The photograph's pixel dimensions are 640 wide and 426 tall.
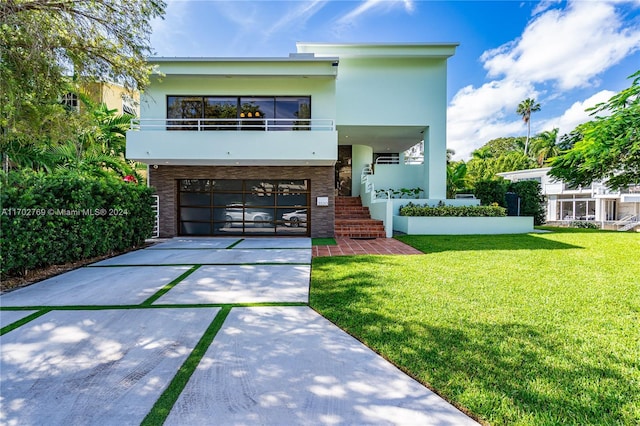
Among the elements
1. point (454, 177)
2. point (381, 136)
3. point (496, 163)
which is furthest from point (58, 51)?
point (496, 163)

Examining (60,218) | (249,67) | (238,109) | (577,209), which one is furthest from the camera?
(577,209)

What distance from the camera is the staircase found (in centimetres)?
1330

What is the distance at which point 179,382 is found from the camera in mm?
2854

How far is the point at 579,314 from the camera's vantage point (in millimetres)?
4344

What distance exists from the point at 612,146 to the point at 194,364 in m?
13.0

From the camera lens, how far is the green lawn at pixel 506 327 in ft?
8.34

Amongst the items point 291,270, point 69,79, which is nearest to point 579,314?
point 291,270

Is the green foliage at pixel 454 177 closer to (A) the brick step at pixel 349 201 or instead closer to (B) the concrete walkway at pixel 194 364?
(A) the brick step at pixel 349 201

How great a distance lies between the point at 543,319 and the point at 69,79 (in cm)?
1088

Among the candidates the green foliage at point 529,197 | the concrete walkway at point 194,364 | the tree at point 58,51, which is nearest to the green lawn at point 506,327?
the concrete walkway at point 194,364

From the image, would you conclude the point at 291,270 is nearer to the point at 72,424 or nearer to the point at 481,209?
the point at 72,424

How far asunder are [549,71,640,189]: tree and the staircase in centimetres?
753

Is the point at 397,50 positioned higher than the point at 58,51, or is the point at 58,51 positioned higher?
the point at 397,50

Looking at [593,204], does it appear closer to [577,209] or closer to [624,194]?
[577,209]
